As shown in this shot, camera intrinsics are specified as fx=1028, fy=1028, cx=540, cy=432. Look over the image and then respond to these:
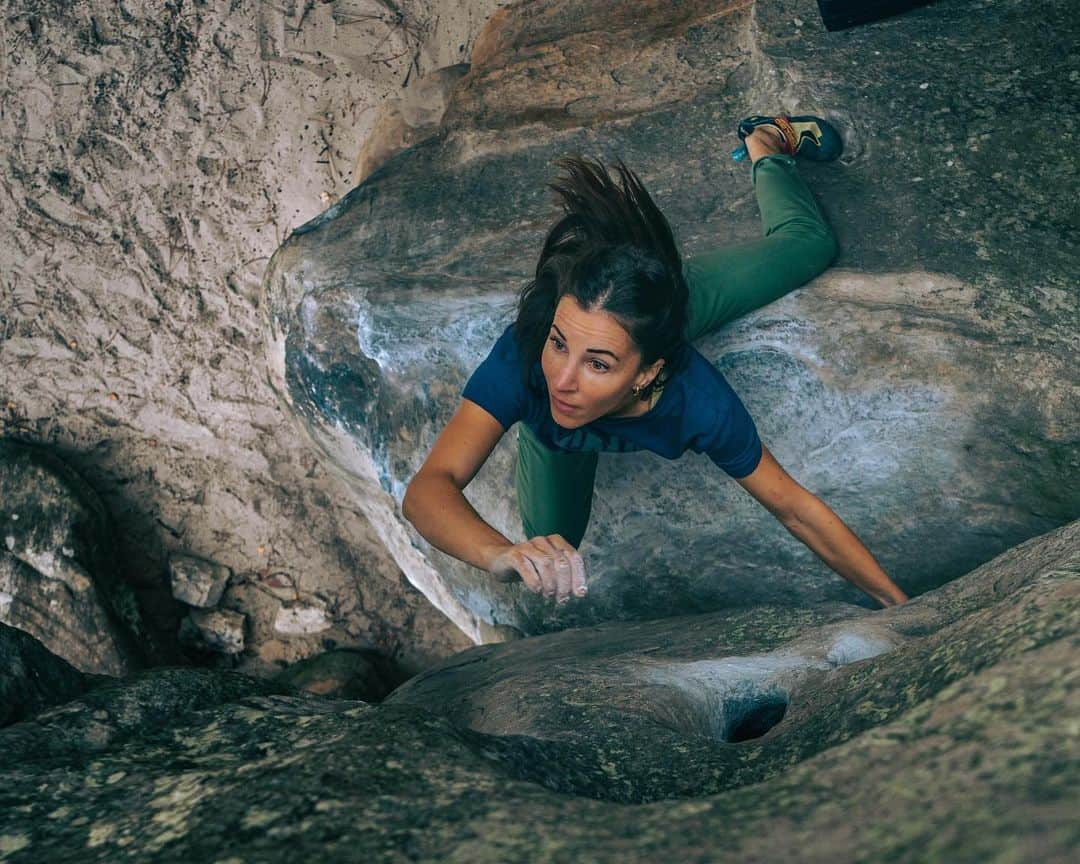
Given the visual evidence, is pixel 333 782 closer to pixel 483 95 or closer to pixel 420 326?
pixel 420 326

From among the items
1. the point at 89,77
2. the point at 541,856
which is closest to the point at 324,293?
the point at 89,77

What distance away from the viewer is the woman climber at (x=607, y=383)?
1.75 metres

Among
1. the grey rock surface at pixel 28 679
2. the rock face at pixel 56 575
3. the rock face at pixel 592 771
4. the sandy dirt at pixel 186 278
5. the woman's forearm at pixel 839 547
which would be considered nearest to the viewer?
the rock face at pixel 592 771

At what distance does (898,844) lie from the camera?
80cm

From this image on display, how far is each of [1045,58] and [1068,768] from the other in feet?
7.14

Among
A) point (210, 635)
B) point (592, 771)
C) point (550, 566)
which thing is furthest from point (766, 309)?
point (210, 635)

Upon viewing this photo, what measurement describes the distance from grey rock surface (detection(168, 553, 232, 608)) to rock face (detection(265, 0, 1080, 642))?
65 cm

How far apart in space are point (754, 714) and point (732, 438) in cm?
51

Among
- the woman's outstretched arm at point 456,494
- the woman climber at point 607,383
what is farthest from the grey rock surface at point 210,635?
the woman's outstretched arm at point 456,494

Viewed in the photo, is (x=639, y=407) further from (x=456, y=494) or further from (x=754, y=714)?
(x=754, y=714)

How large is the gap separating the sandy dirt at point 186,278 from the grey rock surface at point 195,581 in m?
0.05

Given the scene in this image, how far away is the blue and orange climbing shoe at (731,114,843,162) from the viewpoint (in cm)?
251

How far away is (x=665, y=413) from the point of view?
198 cm

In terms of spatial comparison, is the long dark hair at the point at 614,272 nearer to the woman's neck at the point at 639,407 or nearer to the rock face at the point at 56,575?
the woman's neck at the point at 639,407
